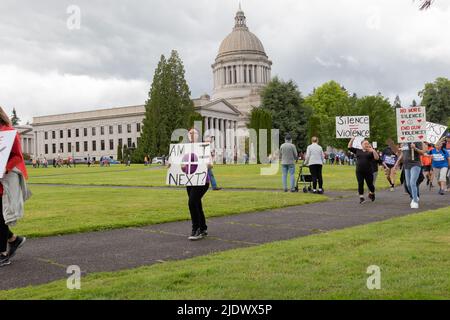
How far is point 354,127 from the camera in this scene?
62.9 ft

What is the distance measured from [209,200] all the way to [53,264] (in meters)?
9.04

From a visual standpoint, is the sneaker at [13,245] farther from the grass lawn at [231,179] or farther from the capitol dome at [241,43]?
the capitol dome at [241,43]

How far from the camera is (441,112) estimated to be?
100 m

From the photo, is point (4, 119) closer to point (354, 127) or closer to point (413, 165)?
point (413, 165)

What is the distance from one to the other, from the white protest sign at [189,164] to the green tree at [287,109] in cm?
7592

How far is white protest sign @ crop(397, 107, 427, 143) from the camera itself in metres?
14.5

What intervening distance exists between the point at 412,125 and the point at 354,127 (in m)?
4.40

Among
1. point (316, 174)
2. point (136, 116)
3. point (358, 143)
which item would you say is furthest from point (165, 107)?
point (358, 143)

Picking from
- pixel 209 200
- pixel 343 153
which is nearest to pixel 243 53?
pixel 343 153

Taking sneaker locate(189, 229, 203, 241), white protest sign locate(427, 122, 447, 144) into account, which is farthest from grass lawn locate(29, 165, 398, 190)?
sneaker locate(189, 229, 203, 241)

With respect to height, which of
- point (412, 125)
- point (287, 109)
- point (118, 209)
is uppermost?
point (287, 109)

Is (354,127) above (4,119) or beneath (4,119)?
above

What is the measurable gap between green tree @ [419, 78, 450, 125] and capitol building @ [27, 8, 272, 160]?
3877 cm
